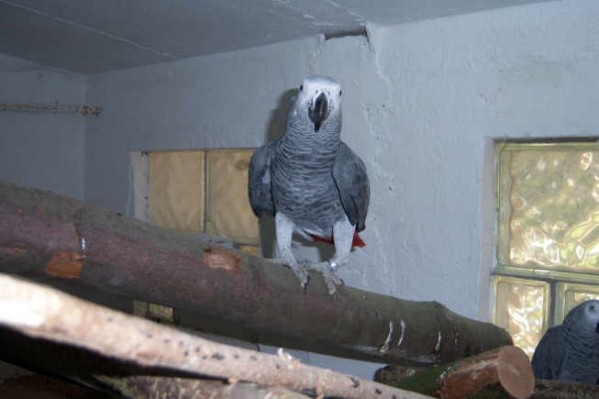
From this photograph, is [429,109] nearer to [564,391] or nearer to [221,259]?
[564,391]

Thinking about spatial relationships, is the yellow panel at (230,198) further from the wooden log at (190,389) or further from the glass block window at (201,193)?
the wooden log at (190,389)

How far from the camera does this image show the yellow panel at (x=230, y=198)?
211 cm

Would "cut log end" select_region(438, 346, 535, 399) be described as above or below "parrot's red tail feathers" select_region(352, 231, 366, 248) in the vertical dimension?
below

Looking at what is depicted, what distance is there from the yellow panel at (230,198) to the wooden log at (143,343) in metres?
1.61

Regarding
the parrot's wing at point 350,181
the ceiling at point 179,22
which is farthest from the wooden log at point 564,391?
the ceiling at point 179,22

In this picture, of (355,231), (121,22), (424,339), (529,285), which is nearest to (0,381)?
(121,22)

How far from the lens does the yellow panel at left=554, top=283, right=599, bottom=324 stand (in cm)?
137

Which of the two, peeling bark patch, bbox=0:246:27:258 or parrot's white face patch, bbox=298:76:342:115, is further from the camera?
parrot's white face patch, bbox=298:76:342:115

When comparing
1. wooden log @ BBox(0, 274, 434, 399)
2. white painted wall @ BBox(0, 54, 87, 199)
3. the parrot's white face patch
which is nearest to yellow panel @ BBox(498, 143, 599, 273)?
the parrot's white face patch

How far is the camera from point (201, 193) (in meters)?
2.29

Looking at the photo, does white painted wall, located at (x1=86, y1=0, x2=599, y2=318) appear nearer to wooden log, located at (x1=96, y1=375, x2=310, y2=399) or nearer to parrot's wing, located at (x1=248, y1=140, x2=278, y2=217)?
parrot's wing, located at (x1=248, y1=140, x2=278, y2=217)

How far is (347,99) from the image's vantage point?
67.5 inches

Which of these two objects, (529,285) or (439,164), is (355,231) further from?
(529,285)

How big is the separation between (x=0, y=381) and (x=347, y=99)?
210cm
